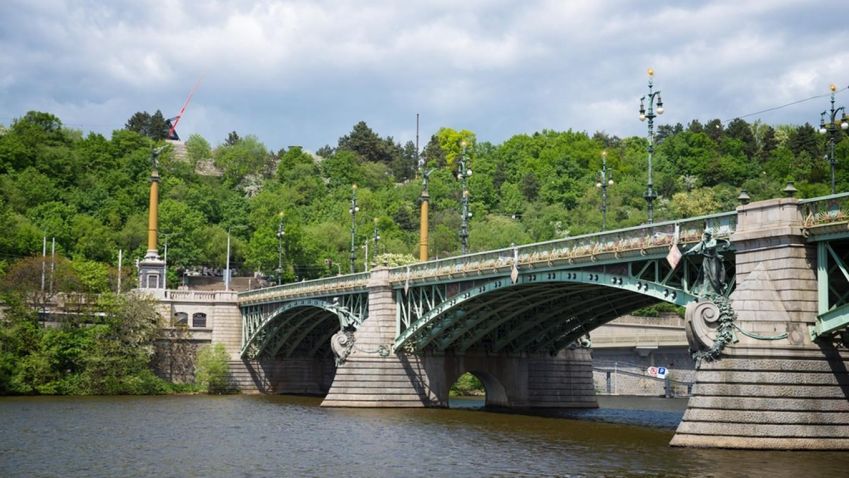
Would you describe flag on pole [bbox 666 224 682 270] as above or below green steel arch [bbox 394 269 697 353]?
above

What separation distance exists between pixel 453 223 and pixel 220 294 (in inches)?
2286

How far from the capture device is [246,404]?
277 ft

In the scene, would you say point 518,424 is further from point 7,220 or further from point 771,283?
point 7,220

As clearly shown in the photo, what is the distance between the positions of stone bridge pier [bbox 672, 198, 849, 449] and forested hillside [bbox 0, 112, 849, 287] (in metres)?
Answer: 76.5

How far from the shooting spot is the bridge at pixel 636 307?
1564 inches

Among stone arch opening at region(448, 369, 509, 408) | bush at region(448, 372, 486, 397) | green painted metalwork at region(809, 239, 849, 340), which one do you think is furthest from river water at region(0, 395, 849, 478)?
bush at region(448, 372, 486, 397)

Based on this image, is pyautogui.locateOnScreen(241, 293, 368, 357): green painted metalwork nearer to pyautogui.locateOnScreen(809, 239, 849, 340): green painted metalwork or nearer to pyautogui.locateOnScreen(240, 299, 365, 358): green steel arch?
pyautogui.locateOnScreen(240, 299, 365, 358): green steel arch

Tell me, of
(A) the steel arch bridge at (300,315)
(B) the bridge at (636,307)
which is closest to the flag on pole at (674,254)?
(B) the bridge at (636,307)

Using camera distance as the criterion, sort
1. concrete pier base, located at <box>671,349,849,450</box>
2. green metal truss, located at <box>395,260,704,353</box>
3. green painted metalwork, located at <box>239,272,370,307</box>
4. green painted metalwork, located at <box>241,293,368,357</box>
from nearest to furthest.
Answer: concrete pier base, located at <box>671,349,849,450</box>, green metal truss, located at <box>395,260,704,353</box>, green painted metalwork, located at <box>239,272,370,307</box>, green painted metalwork, located at <box>241,293,368,357</box>

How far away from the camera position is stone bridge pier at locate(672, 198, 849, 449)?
A: 129 feet

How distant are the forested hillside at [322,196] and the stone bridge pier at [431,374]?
156ft

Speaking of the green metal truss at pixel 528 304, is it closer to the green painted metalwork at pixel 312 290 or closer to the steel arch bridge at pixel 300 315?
the green painted metalwork at pixel 312 290

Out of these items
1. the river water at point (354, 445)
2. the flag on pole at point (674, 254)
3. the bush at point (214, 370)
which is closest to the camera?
the river water at point (354, 445)

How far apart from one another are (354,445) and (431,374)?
24.6 metres
